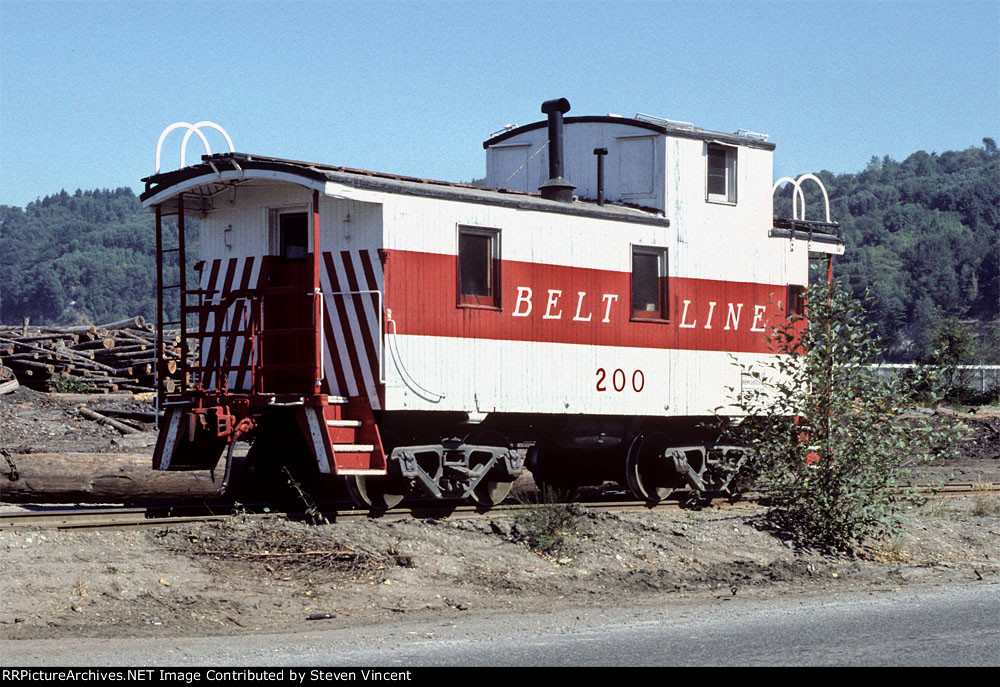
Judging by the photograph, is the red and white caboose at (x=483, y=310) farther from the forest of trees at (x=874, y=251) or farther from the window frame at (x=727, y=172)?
the forest of trees at (x=874, y=251)

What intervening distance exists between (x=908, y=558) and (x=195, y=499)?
8517mm

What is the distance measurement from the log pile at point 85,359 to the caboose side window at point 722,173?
1572 centimetres

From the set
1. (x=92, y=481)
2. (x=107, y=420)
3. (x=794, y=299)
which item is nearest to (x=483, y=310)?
(x=92, y=481)

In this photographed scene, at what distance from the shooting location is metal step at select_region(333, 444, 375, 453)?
13.7 metres

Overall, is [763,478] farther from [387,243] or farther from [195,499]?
[195,499]

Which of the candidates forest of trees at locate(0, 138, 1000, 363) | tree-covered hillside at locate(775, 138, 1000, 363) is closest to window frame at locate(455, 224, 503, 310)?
tree-covered hillside at locate(775, 138, 1000, 363)

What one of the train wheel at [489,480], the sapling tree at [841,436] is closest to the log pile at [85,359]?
the train wheel at [489,480]

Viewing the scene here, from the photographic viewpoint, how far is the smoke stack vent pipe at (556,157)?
16.6m

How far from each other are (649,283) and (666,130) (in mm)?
2078

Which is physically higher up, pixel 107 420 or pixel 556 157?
pixel 556 157

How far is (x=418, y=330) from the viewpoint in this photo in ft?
47.1

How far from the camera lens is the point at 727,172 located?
17906mm

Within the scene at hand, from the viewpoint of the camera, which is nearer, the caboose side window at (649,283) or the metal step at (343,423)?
the metal step at (343,423)

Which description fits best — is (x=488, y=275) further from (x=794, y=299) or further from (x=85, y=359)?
(x=85, y=359)
